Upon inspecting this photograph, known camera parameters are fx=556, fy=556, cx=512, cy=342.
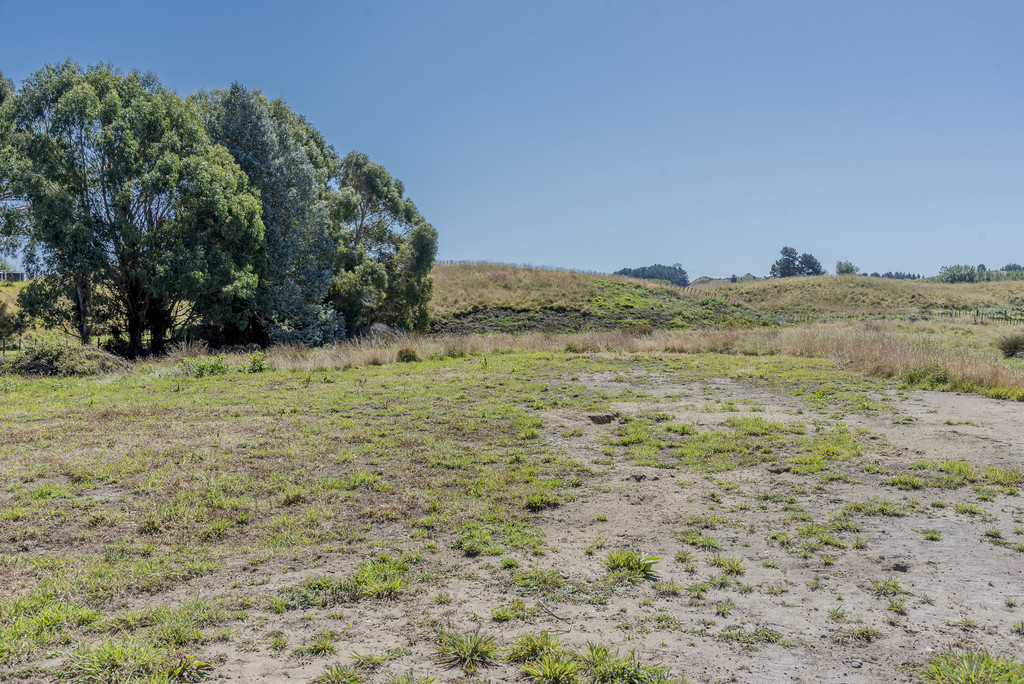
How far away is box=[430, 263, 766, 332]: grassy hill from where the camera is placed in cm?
4184

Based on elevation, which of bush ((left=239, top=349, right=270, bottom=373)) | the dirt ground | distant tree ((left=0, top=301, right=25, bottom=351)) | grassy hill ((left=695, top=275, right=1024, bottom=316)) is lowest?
the dirt ground

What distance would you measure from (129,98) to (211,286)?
8.16 m

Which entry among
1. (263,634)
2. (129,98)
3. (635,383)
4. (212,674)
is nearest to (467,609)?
(263,634)

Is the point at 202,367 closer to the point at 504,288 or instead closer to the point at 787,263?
the point at 504,288

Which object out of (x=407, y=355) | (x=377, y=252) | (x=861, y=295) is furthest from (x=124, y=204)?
(x=861, y=295)

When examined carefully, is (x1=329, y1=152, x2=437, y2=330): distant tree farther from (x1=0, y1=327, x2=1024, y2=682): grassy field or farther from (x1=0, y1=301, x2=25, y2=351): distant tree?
(x1=0, y1=327, x2=1024, y2=682): grassy field

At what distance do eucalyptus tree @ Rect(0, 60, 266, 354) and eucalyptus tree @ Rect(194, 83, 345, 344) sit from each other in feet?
7.95

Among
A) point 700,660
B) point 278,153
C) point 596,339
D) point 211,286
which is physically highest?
point 278,153

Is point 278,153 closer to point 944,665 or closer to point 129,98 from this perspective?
point 129,98

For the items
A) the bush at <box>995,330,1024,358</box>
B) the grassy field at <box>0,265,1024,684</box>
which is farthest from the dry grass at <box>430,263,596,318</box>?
the grassy field at <box>0,265,1024,684</box>

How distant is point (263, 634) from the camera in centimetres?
385

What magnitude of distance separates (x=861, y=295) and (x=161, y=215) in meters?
74.8

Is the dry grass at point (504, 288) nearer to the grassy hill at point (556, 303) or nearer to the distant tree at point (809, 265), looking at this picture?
the grassy hill at point (556, 303)

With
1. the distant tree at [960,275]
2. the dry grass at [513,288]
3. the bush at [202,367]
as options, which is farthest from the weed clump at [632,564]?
the distant tree at [960,275]
